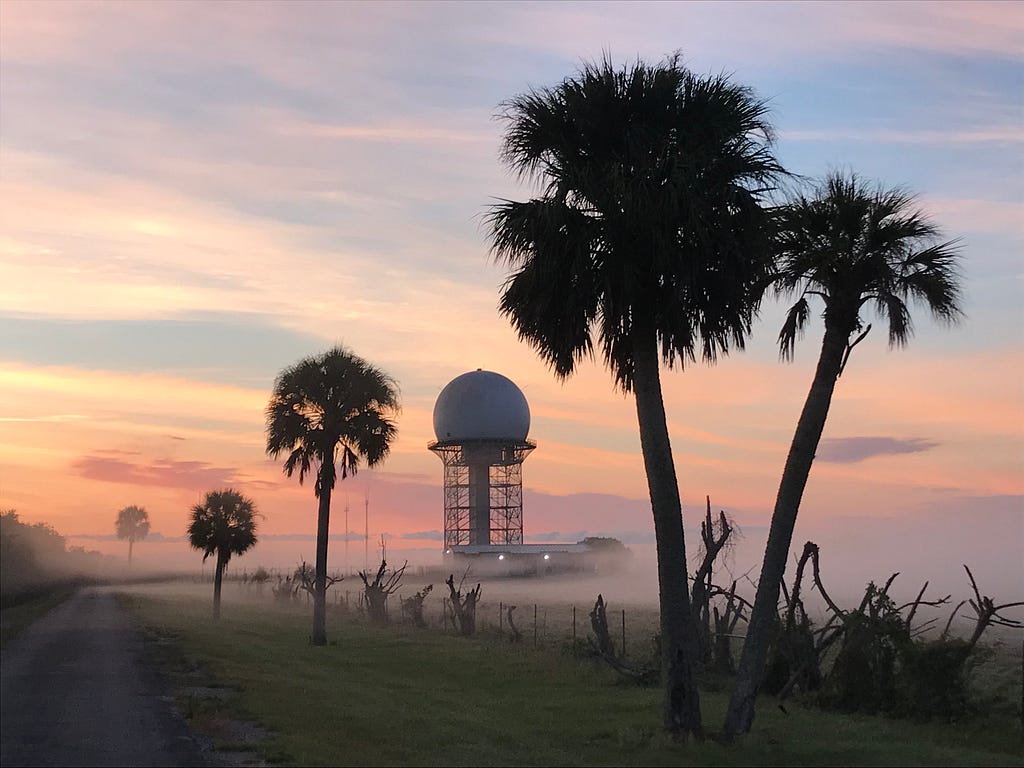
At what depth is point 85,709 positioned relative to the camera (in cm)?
1856

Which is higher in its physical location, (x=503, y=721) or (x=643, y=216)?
(x=643, y=216)

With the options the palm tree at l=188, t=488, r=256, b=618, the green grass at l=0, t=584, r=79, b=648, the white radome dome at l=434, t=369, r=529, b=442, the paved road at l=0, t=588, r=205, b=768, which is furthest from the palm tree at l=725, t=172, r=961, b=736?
the white radome dome at l=434, t=369, r=529, b=442

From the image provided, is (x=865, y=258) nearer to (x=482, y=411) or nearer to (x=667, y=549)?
(x=667, y=549)

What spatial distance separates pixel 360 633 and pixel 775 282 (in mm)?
31610

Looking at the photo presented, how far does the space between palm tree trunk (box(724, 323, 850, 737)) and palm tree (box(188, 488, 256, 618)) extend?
172ft

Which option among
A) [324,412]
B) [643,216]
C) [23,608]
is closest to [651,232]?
[643,216]

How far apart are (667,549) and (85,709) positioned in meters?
10.6

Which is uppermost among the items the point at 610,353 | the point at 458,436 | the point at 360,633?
the point at 458,436

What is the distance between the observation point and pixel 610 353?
1916cm

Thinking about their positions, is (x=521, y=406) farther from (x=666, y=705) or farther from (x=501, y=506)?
(x=666, y=705)

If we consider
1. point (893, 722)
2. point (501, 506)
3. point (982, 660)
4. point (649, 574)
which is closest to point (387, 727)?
point (893, 722)

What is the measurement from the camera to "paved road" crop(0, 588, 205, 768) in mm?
14352

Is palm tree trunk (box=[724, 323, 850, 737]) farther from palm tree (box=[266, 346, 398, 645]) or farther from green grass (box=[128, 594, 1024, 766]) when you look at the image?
palm tree (box=[266, 346, 398, 645])

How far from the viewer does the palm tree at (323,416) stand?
40.9 metres
